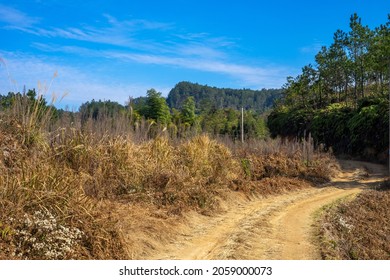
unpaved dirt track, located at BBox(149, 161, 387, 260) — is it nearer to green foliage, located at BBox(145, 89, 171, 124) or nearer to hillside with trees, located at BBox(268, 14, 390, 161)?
hillside with trees, located at BBox(268, 14, 390, 161)

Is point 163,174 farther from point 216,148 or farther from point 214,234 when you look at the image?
point 216,148

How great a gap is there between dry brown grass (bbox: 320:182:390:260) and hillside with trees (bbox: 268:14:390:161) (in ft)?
47.9

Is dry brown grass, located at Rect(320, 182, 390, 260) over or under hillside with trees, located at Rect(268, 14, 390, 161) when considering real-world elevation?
under

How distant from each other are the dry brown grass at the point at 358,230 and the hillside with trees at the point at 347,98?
575 inches

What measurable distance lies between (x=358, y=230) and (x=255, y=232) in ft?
11.3

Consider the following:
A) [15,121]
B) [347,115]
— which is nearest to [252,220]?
[15,121]

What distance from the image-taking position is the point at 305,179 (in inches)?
653

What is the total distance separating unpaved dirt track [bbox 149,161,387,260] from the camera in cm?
660

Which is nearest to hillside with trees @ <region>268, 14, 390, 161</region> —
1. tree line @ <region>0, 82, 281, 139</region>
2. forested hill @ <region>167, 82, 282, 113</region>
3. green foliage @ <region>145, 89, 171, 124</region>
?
tree line @ <region>0, 82, 281, 139</region>

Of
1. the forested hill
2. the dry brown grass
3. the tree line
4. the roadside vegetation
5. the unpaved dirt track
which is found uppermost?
the forested hill

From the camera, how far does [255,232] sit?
26.0 ft

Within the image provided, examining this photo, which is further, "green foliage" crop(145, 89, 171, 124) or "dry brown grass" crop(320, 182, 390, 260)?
"green foliage" crop(145, 89, 171, 124)

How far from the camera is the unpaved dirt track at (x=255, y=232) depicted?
260 inches
